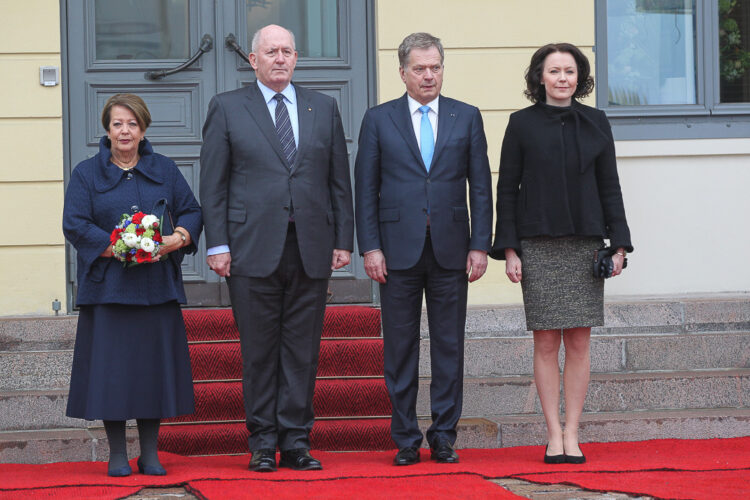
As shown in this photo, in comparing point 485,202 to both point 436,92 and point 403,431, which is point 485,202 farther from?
point 403,431

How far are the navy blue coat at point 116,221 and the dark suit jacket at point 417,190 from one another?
0.78 meters

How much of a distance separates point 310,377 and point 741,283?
3.37 metres

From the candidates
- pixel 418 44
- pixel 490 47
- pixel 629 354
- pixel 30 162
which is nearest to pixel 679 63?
pixel 490 47

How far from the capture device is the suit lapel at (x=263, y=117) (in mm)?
4656

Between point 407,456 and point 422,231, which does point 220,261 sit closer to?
point 422,231

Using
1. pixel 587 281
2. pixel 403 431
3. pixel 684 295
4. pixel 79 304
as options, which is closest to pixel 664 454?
pixel 587 281

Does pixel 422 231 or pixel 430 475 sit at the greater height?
pixel 422 231

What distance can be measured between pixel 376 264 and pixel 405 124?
617 mm

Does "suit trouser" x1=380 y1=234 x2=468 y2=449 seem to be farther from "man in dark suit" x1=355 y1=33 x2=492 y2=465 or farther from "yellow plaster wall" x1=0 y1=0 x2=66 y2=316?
"yellow plaster wall" x1=0 y1=0 x2=66 y2=316

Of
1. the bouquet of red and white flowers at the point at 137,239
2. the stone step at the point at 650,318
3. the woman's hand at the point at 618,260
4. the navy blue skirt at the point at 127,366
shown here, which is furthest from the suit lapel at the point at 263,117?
the stone step at the point at 650,318

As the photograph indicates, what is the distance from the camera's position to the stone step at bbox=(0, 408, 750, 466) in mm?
5023

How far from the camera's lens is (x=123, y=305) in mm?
4668

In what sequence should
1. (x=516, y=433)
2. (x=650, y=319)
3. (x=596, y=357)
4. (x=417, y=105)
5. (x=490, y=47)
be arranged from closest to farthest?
(x=417, y=105) → (x=516, y=433) → (x=596, y=357) → (x=650, y=319) → (x=490, y=47)

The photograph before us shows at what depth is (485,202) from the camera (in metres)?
4.78
